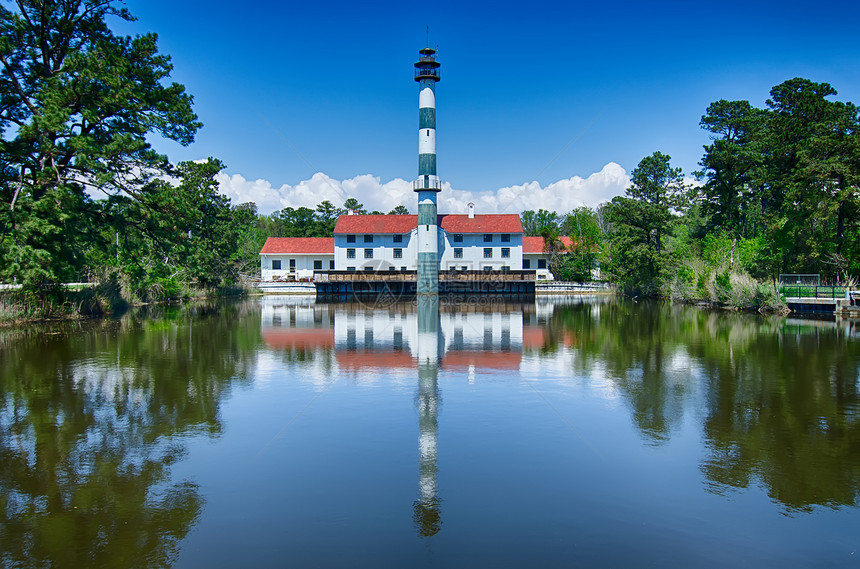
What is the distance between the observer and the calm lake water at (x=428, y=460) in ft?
19.7

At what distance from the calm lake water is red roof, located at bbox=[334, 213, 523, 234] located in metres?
37.8

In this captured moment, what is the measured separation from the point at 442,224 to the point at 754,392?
44.0m

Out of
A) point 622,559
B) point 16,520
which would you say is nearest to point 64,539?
point 16,520

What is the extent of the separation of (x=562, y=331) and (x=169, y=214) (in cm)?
1815

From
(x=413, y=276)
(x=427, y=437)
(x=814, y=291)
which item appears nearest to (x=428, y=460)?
(x=427, y=437)

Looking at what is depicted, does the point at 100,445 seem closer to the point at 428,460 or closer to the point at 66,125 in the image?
the point at 428,460

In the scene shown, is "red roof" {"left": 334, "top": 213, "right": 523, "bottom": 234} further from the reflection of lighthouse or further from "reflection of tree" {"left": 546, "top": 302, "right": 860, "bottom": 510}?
the reflection of lighthouse

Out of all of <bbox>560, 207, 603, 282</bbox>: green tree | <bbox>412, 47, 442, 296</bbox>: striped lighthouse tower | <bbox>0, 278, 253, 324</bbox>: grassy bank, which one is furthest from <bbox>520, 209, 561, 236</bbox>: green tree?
<bbox>0, 278, 253, 324</bbox>: grassy bank

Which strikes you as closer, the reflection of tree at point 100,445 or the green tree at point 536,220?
the reflection of tree at point 100,445

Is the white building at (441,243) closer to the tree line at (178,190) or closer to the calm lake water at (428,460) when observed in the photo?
the tree line at (178,190)

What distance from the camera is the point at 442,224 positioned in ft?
182

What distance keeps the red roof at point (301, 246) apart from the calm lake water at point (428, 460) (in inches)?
1789

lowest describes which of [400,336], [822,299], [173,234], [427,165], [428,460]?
[428,460]

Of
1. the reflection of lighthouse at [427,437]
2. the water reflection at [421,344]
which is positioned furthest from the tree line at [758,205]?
the reflection of lighthouse at [427,437]
